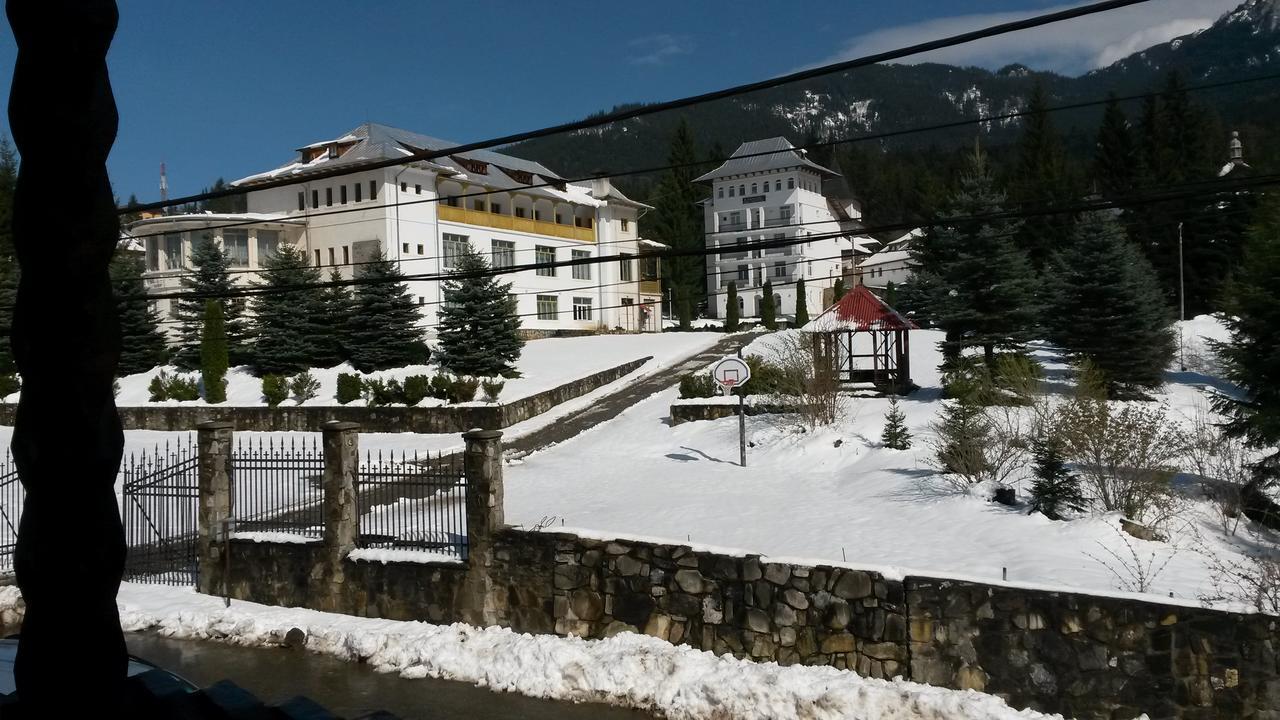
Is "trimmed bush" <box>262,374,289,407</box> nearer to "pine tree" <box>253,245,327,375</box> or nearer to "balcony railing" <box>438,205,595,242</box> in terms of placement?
"pine tree" <box>253,245,327,375</box>

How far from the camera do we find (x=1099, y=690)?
8203mm

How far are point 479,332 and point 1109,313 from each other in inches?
811

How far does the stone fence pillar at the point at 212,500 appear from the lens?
13586mm

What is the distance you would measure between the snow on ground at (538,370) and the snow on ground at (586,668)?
14.2 metres

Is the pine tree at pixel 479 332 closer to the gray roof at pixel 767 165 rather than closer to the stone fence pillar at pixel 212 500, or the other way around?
the stone fence pillar at pixel 212 500

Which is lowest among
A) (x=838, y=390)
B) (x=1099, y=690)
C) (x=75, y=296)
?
(x=1099, y=690)

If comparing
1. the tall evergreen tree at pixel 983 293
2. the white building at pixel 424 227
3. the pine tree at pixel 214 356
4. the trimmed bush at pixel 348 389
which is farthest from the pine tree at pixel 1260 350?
the pine tree at pixel 214 356

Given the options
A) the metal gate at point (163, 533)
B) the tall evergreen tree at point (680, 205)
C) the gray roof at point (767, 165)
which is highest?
the gray roof at point (767, 165)

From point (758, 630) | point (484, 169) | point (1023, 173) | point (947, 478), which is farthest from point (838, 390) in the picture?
point (1023, 173)

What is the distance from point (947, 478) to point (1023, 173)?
59.9 m

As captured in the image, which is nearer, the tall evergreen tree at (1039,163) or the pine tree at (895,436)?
the pine tree at (895,436)

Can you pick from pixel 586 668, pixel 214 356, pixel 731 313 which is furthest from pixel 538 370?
pixel 731 313

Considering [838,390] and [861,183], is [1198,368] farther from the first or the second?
[861,183]

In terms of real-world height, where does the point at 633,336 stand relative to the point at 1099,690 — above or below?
above
